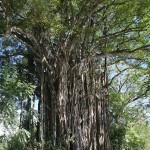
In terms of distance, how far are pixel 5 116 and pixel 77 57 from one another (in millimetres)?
2435

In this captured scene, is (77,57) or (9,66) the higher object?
(77,57)

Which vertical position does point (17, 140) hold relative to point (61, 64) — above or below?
below

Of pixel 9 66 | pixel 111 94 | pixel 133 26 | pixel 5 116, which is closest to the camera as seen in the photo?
pixel 5 116

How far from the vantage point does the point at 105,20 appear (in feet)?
27.7

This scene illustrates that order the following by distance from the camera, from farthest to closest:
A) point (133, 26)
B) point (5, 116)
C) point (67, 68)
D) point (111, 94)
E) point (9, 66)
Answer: point (111, 94) < point (133, 26) < point (67, 68) < point (9, 66) < point (5, 116)

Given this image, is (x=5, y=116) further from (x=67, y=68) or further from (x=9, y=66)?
(x=67, y=68)

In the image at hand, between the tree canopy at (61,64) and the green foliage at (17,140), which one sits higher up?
the tree canopy at (61,64)

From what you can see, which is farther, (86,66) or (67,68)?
(86,66)

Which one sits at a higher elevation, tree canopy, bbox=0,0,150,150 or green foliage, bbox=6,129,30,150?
tree canopy, bbox=0,0,150,150

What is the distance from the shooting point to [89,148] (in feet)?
25.5

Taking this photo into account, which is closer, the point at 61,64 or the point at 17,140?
the point at 17,140

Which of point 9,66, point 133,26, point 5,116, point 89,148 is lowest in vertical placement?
point 89,148

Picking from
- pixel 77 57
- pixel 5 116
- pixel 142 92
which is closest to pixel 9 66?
pixel 5 116

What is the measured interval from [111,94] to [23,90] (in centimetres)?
543
